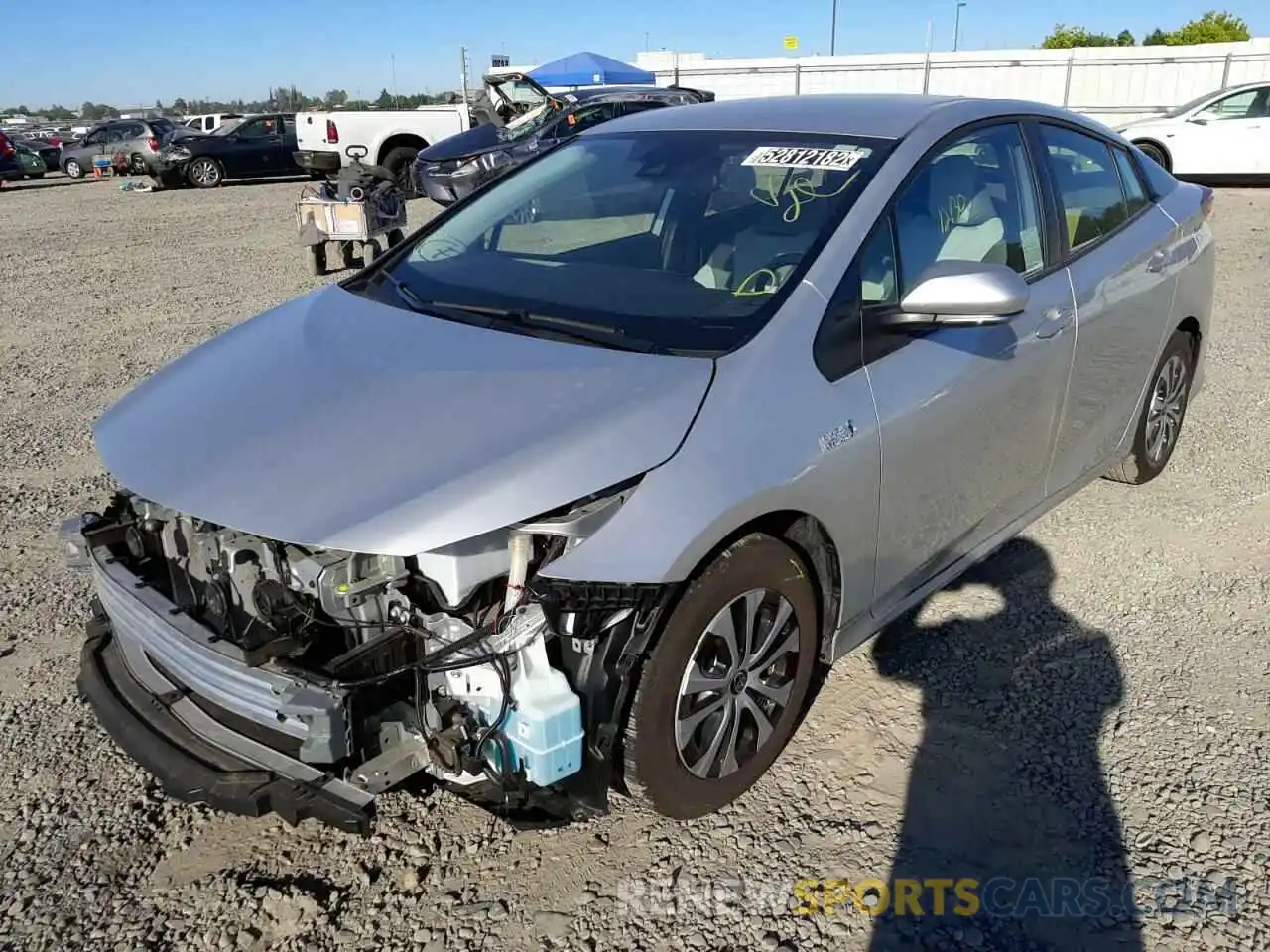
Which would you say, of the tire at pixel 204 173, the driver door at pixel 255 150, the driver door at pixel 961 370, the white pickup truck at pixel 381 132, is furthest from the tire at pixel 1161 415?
the driver door at pixel 255 150

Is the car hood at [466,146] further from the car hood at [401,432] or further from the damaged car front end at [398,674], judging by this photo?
the damaged car front end at [398,674]

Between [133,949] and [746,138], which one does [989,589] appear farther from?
[133,949]

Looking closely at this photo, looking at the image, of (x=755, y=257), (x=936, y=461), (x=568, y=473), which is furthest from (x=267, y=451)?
(x=936, y=461)

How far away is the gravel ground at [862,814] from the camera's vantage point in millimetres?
2387

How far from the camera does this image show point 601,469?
7.32 ft

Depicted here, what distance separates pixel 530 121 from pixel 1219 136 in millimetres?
9987

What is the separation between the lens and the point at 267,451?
2365 mm

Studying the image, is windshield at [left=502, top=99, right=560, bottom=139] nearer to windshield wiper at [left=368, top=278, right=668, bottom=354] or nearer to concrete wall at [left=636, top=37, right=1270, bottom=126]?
concrete wall at [left=636, top=37, right=1270, bottom=126]

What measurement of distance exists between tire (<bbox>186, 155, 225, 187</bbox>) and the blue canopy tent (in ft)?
28.1

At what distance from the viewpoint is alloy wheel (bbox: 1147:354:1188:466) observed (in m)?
4.53

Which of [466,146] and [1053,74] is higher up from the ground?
[1053,74]

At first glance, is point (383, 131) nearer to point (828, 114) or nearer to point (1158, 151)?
point (1158, 151)

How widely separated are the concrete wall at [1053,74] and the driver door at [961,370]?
72.9 feet

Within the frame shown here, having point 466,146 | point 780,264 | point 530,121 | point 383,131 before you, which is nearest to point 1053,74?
point 530,121
